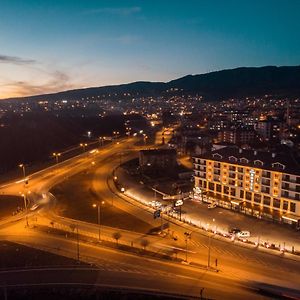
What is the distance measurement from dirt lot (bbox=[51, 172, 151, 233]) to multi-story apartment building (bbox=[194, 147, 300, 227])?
1338 centimetres

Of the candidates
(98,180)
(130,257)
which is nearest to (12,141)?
(98,180)

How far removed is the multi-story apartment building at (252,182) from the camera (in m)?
46.2

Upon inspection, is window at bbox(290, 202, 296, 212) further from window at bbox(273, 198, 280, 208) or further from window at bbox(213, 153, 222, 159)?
window at bbox(213, 153, 222, 159)

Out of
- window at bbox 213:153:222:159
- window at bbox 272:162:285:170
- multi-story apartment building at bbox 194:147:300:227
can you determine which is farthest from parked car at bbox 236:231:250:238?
window at bbox 213:153:222:159

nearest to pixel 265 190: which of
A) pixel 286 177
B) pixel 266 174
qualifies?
pixel 266 174

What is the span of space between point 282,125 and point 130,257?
4200 inches

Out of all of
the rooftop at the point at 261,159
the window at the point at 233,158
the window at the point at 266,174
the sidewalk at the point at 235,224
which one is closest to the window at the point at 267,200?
the window at the point at 266,174

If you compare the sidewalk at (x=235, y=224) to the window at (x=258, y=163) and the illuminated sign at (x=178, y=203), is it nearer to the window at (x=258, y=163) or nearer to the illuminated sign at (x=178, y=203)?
the illuminated sign at (x=178, y=203)

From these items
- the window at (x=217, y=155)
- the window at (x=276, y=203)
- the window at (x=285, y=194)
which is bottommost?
the window at (x=276, y=203)

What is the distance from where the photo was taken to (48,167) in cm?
8556

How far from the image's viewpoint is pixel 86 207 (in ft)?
177

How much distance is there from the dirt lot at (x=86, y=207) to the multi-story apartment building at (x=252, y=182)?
13.4 metres

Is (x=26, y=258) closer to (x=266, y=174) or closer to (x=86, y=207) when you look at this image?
(x=86, y=207)

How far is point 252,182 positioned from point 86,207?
79.4 ft
